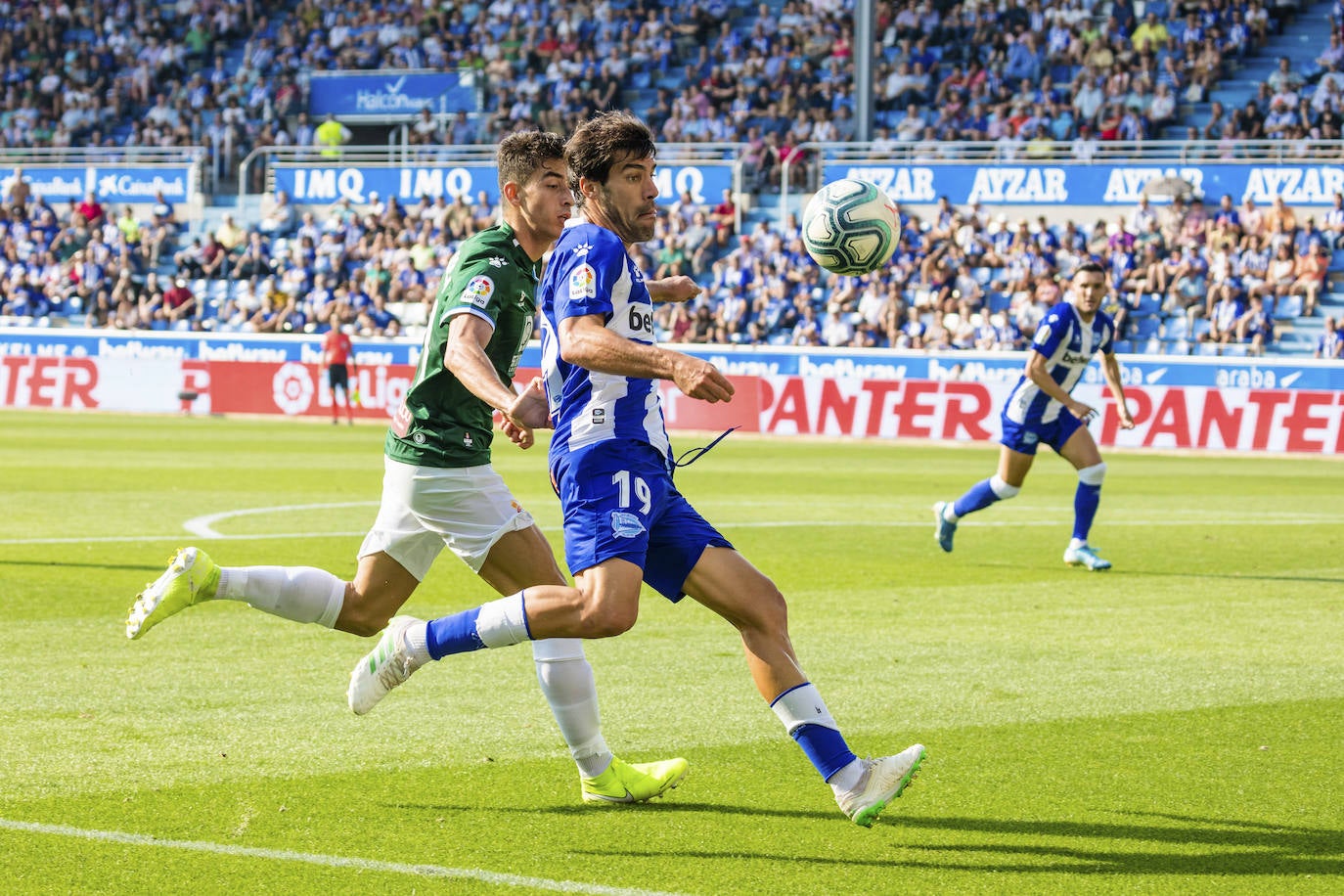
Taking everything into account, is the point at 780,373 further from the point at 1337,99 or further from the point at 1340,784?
the point at 1340,784

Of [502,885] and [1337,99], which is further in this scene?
[1337,99]

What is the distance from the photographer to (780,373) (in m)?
29.6

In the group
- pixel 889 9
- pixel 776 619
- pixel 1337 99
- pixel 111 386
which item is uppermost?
pixel 889 9

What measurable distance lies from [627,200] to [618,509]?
102 cm

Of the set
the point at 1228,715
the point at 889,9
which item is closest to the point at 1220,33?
the point at 889,9

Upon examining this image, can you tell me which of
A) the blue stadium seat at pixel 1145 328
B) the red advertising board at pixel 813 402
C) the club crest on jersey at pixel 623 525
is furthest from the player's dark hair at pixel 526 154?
the blue stadium seat at pixel 1145 328

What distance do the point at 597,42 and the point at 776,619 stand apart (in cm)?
3654

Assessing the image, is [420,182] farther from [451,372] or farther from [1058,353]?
[451,372]

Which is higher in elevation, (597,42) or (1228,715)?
(597,42)

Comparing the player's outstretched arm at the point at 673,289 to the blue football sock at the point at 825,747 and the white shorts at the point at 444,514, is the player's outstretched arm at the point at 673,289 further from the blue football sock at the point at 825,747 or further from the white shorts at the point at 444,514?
the blue football sock at the point at 825,747

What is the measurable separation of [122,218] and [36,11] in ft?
36.4

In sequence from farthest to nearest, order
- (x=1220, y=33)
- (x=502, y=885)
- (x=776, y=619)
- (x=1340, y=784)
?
(x=1220, y=33) < (x=1340, y=784) < (x=776, y=619) < (x=502, y=885)

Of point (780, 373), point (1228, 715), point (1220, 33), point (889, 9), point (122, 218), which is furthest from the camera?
point (122, 218)

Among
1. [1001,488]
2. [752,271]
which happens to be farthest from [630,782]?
[752,271]
